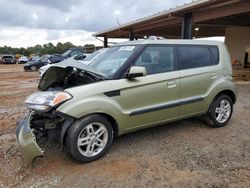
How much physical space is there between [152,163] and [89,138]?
94cm

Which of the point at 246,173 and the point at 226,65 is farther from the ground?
the point at 226,65

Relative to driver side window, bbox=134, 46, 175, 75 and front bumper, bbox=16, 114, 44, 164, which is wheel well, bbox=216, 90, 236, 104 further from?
front bumper, bbox=16, 114, 44, 164

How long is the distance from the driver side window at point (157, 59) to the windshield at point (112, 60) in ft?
0.70

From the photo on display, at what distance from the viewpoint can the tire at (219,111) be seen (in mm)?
4840

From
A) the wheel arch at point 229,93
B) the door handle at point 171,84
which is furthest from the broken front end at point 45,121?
the wheel arch at point 229,93

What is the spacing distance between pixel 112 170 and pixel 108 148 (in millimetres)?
465

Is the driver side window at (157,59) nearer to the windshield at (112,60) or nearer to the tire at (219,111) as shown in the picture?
the windshield at (112,60)

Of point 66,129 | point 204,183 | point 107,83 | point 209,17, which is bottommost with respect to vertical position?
point 204,183

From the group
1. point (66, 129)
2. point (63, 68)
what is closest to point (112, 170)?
point (66, 129)

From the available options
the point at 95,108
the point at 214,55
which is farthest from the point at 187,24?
the point at 95,108

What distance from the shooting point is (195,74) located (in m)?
4.46

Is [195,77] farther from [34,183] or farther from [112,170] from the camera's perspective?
[34,183]

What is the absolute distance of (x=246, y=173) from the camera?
321 cm

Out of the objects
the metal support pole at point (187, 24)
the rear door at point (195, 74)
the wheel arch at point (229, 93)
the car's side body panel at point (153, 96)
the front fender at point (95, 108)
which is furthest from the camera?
the metal support pole at point (187, 24)
